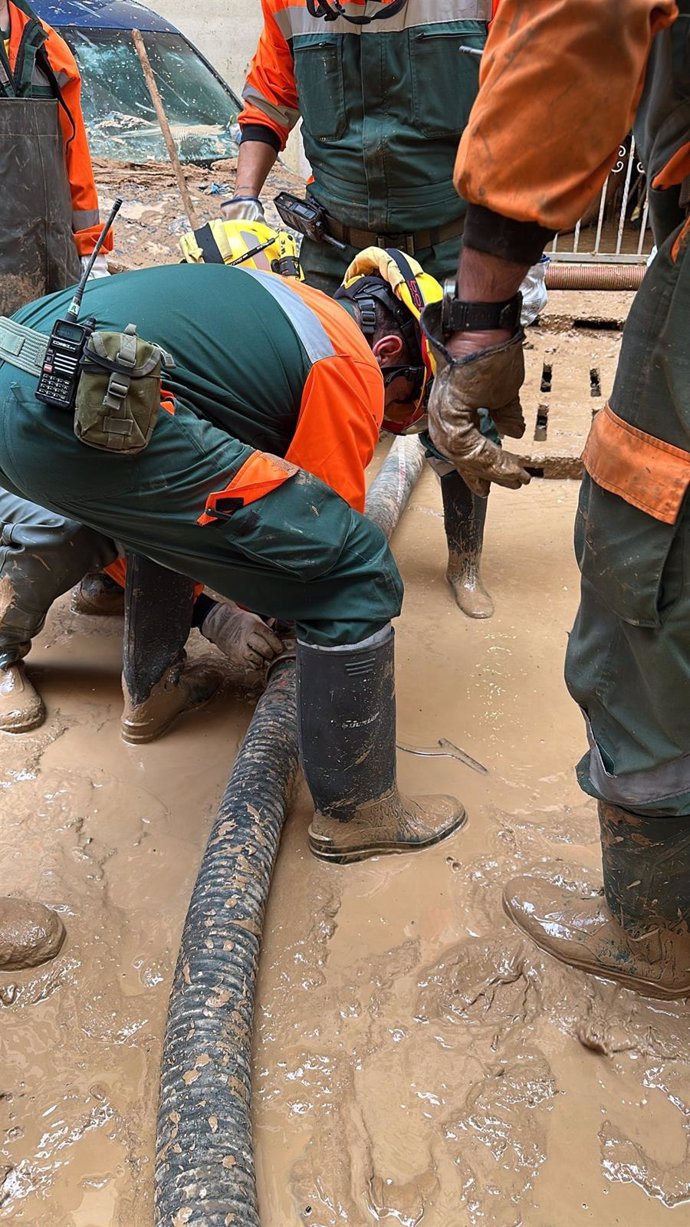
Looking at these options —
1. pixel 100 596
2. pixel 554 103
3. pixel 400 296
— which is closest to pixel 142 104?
pixel 100 596

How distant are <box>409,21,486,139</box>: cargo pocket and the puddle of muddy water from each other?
6.35ft

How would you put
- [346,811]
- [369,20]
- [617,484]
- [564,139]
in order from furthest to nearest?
[369,20] < [346,811] < [617,484] < [564,139]

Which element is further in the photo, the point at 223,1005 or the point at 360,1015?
the point at 360,1015

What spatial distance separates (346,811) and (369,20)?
2.45 metres

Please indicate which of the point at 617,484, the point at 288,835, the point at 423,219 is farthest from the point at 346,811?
the point at 423,219

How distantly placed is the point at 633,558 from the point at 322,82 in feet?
7.97

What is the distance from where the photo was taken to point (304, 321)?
1917mm

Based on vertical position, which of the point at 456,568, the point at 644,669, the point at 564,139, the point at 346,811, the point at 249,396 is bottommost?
the point at 456,568

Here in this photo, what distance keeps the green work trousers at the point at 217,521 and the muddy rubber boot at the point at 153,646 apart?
0.49 m

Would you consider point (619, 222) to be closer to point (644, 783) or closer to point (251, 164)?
point (251, 164)

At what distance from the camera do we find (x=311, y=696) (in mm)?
1968

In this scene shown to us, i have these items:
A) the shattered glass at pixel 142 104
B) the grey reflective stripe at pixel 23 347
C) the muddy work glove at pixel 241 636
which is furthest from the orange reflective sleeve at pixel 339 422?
the shattered glass at pixel 142 104

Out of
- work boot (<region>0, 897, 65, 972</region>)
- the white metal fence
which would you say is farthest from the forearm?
the white metal fence

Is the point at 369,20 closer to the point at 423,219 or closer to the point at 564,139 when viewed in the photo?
the point at 423,219
